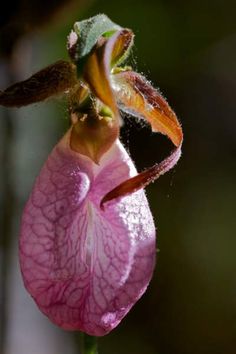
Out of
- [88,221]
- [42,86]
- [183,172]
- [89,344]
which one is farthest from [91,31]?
[183,172]

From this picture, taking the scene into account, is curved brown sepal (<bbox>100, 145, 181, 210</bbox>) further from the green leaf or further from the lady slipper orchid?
the green leaf

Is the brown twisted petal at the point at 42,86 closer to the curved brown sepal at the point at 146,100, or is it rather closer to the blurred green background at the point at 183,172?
the curved brown sepal at the point at 146,100

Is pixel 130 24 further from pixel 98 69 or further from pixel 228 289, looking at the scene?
pixel 98 69

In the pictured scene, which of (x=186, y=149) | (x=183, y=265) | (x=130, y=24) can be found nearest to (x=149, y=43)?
(x=130, y=24)

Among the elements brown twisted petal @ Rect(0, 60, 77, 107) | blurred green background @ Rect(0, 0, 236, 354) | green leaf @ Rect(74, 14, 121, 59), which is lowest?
blurred green background @ Rect(0, 0, 236, 354)

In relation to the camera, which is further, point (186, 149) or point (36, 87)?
point (186, 149)

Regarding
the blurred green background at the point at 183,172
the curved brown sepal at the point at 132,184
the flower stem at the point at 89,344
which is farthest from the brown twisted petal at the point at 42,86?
the blurred green background at the point at 183,172

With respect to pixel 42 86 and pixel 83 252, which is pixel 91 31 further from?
pixel 83 252

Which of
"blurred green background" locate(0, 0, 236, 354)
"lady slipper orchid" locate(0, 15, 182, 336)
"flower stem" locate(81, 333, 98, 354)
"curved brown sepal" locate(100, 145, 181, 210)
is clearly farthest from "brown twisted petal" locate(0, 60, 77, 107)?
"blurred green background" locate(0, 0, 236, 354)
